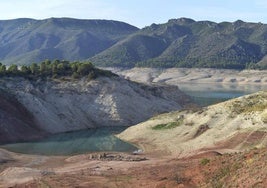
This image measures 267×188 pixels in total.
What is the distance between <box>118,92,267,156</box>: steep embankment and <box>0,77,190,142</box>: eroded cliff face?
1608cm

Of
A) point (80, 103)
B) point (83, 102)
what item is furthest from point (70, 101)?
point (83, 102)

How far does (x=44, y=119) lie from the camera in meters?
93.9

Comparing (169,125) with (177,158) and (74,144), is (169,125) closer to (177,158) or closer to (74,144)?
(74,144)

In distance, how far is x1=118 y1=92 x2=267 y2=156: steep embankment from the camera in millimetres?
66062

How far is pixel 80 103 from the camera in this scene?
102375 mm

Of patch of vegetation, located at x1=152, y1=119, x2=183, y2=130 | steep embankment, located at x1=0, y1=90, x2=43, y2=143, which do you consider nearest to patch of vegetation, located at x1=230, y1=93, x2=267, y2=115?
patch of vegetation, located at x1=152, y1=119, x2=183, y2=130

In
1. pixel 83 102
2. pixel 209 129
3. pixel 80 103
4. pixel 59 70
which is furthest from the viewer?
pixel 59 70

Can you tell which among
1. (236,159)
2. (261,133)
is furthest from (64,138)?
(236,159)

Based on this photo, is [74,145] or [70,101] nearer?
[74,145]

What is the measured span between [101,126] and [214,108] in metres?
28.3

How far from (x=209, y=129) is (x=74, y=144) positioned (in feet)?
68.7

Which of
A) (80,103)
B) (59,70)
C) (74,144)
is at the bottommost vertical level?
(74,144)

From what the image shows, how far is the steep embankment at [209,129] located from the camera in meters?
66.1

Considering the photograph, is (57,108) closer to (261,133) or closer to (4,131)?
(4,131)
